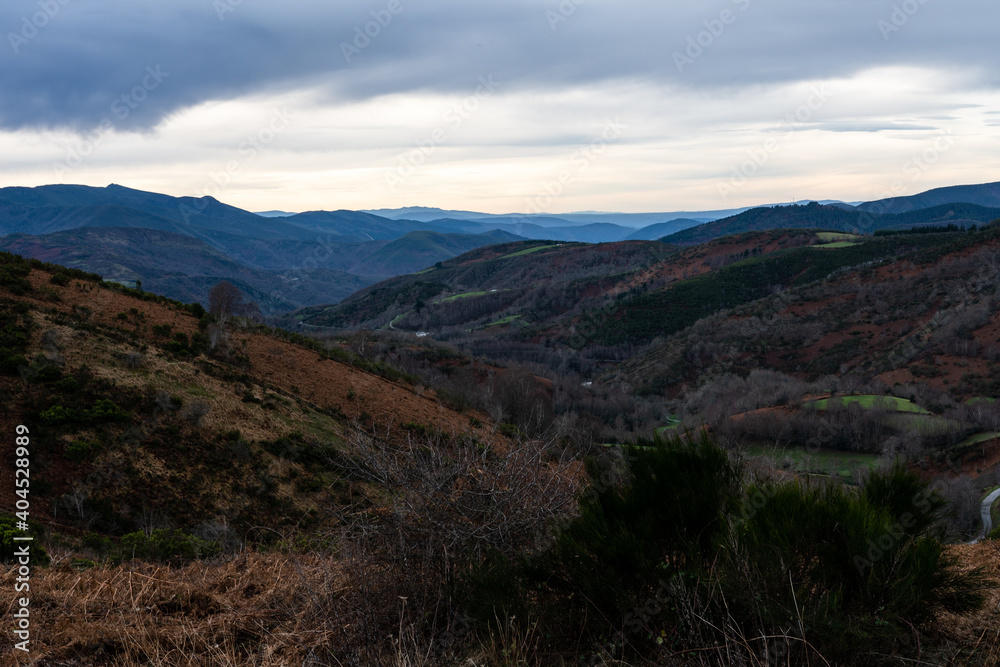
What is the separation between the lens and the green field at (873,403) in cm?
4075

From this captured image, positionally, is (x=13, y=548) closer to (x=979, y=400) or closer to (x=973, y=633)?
(x=973, y=633)

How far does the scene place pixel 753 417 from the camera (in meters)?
40.2

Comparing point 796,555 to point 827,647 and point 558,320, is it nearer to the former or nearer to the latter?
point 827,647

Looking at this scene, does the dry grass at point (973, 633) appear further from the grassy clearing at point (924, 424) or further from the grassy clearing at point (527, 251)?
the grassy clearing at point (527, 251)

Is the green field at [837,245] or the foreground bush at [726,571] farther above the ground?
the green field at [837,245]

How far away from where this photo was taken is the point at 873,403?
41.3 m

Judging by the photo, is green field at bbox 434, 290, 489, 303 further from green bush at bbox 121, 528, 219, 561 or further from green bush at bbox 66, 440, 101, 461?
green bush at bbox 121, 528, 219, 561

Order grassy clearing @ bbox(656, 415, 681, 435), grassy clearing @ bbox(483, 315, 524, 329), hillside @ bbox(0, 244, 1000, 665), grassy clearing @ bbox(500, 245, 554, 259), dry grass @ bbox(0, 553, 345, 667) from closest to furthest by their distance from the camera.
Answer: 1. dry grass @ bbox(0, 553, 345, 667)
2. hillside @ bbox(0, 244, 1000, 665)
3. grassy clearing @ bbox(656, 415, 681, 435)
4. grassy clearing @ bbox(483, 315, 524, 329)
5. grassy clearing @ bbox(500, 245, 554, 259)

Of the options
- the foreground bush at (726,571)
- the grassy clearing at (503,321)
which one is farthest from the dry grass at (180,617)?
the grassy clearing at (503,321)

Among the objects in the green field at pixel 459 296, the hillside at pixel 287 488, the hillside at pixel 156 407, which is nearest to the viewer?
the hillside at pixel 287 488

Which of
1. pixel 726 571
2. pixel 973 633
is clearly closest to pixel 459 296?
pixel 726 571

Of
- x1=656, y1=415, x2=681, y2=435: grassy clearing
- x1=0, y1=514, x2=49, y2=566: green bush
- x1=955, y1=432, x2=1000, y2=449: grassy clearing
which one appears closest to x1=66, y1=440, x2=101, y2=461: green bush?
x1=0, y1=514, x2=49, y2=566: green bush

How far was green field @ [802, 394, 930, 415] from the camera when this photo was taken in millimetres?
40750

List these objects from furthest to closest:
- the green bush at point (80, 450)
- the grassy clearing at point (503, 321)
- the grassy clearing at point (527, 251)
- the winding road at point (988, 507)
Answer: the grassy clearing at point (527, 251) < the grassy clearing at point (503, 321) < the winding road at point (988, 507) < the green bush at point (80, 450)
